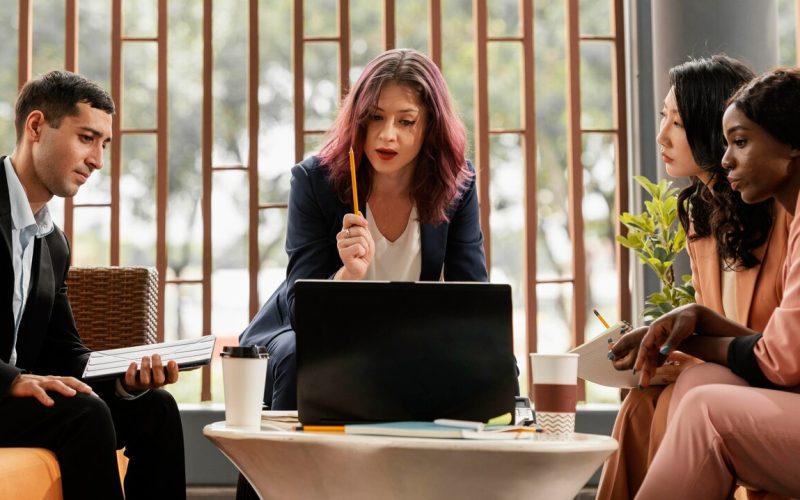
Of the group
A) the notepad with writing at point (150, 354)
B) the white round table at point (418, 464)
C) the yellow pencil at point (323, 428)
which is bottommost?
the white round table at point (418, 464)

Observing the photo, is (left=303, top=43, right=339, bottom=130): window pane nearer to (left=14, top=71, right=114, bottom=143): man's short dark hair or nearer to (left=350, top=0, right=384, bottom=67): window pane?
(left=350, top=0, right=384, bottom=67): window pane

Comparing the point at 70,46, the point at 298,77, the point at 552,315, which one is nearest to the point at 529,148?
the point at 552,315

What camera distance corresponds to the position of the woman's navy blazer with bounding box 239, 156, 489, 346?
259 centimetres

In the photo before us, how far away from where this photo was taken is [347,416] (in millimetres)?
1582

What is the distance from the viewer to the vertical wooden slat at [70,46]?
3693 millimetres

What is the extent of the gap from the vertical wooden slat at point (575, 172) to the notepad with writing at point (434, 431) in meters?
2.22

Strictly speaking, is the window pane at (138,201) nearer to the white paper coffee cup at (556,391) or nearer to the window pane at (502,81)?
the window pane at (502,81)

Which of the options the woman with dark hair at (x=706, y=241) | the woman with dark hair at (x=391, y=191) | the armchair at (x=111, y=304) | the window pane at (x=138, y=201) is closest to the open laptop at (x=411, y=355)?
the woman with dark hair at (x=706, y=241)

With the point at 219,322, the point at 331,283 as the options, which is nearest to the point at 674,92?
the point at 331,283

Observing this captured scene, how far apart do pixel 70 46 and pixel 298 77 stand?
34.2 inches

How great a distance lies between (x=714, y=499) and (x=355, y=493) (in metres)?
0.64

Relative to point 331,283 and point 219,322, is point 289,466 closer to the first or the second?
point 331,283

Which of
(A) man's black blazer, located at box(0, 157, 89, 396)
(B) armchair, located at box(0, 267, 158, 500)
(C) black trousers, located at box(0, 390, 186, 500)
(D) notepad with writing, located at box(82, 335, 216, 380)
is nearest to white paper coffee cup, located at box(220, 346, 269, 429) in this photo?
(D) notepad with writing, located at box(82, 335, 216, 380)

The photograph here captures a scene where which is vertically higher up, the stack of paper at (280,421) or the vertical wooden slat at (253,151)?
the vertical wooden slat at (253,151)
